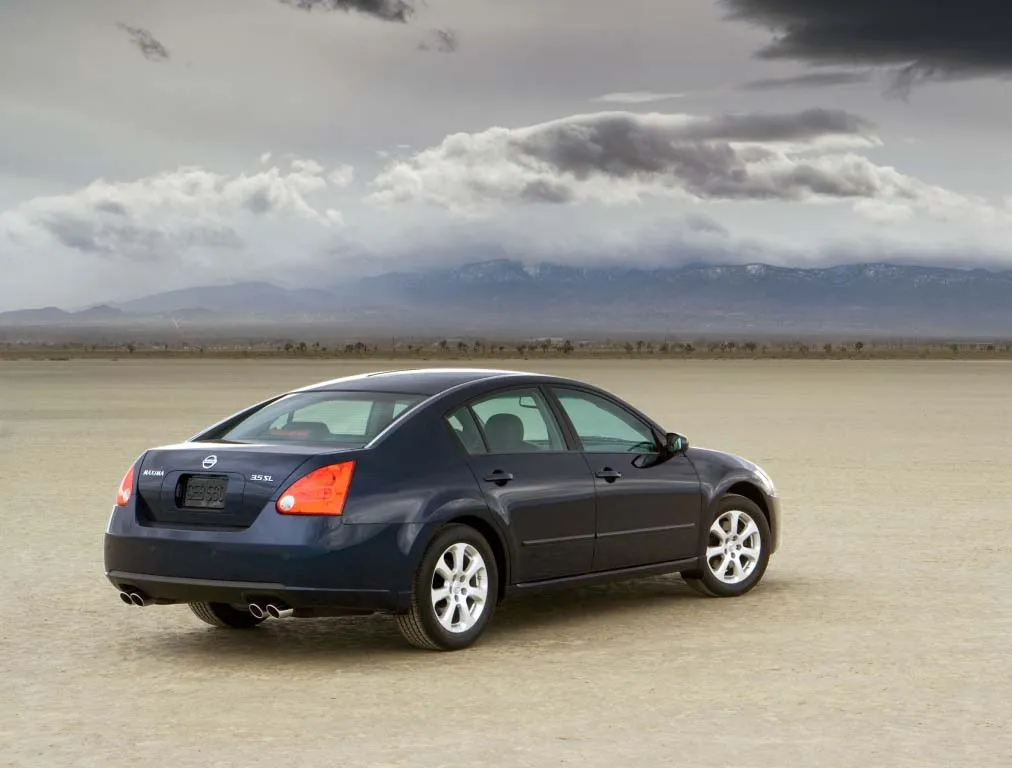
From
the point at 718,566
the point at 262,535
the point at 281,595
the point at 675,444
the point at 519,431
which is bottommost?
the point at 718,566

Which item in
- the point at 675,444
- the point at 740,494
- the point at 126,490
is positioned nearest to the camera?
the point at 126,490

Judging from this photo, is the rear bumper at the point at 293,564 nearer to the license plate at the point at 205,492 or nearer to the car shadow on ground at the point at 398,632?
the license plate at the point at 205,492

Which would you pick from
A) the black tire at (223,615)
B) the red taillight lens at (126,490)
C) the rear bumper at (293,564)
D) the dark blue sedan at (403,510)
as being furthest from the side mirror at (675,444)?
the red taillight lens at (126,490)

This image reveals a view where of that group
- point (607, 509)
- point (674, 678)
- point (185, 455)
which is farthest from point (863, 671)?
point (185, 455)

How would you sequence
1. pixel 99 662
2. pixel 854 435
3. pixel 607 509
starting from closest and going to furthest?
1. pixel 99 662
2. pixel 607 509
3. pixel 854 435

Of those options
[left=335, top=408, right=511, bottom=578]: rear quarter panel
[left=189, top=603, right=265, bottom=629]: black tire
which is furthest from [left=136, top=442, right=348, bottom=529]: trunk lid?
[left=189, top=603, right=265, bottom=629]: black tire

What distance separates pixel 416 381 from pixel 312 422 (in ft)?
2.32

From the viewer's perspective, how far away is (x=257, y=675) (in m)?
8.83

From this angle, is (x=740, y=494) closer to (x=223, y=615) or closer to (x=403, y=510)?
(x=403, y=510)

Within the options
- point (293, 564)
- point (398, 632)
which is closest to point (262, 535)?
point (293, 564)

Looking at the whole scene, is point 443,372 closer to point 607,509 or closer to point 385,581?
point 607,509

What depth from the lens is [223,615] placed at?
10227 millimetres

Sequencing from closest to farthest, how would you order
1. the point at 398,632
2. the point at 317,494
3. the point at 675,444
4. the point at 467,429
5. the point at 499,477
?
the point at 317,494 → the point at 499,477 → the point at 467,429 → the point at 398,632 → the point at 675,444

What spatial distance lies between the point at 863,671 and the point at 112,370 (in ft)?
223
